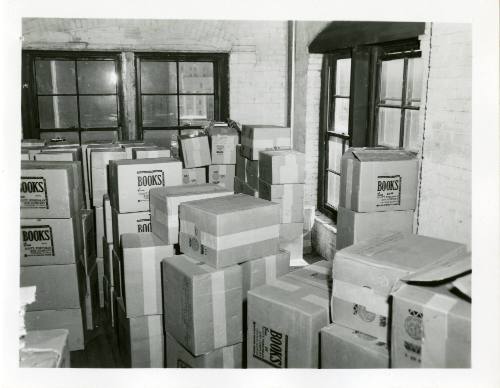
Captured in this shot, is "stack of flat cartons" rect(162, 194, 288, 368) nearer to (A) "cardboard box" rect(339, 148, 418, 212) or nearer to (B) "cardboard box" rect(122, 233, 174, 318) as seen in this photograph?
(B) "cardboard box" rect(122, 233, 174, 318)

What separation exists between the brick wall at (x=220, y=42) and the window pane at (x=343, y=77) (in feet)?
2.65

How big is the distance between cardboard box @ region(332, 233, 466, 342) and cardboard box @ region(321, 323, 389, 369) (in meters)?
0.03

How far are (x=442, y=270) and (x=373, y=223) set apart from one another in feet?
2.65

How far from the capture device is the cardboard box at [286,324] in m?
1.61

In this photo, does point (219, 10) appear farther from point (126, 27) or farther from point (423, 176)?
point (126, 27)

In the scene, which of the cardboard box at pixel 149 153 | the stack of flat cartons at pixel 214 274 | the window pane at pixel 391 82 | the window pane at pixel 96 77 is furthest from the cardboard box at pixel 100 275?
the window pane at pixel 391 82

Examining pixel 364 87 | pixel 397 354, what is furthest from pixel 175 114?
pixel 397 354

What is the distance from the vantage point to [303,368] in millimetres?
1626

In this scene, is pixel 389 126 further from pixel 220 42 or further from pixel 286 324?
pixel 220 42

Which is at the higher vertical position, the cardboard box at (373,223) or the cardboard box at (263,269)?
the cardboard box at (373,223)

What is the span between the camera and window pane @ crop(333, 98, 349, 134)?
3.55 meters

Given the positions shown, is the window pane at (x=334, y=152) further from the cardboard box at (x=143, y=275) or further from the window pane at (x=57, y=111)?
the window pane at (x=57, y=111)

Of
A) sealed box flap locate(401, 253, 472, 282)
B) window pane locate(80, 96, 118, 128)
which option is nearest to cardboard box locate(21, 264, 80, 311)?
sealed box flap locate(401, 253, 472, 282)

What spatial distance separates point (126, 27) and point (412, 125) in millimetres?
2746
